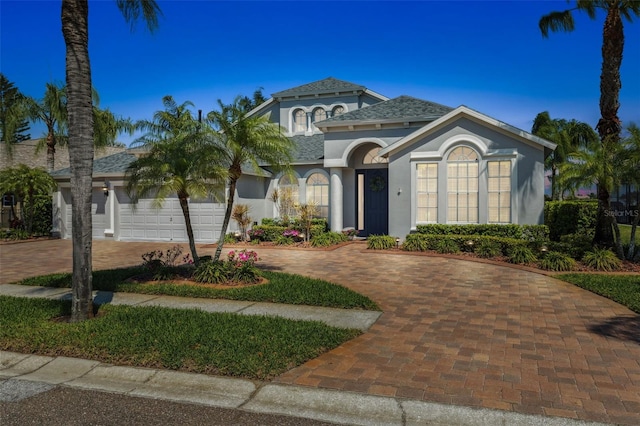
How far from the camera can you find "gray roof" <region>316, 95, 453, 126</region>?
17.8 m

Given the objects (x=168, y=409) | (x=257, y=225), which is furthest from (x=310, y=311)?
(x=257, y=225)

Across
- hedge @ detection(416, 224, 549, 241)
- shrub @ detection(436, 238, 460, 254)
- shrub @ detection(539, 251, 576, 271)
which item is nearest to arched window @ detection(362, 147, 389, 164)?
hedge @ detection(416, 224, 549, 241)

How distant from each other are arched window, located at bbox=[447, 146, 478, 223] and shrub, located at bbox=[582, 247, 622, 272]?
4.24 metres

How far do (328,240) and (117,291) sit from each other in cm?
901

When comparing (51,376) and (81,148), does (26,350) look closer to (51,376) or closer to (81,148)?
(51,376)

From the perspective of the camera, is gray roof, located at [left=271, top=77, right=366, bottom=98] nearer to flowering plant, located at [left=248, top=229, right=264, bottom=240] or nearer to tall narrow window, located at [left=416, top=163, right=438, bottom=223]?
tall narrow window, located at [left=416, top=163, right=438, bottom=223]

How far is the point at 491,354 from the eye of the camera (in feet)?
18.1

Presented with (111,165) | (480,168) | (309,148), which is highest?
(309,148)

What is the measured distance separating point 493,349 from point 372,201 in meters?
13.9

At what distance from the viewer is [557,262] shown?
11.5m

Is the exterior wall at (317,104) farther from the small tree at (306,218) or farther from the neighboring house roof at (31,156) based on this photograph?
the neighboring house roof at (31,156)

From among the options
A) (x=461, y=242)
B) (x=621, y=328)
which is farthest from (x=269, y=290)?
(x=461, y=242)

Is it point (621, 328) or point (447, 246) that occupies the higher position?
point (447, 246)

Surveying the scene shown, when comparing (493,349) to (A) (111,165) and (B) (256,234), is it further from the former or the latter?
(A) (111,165)
